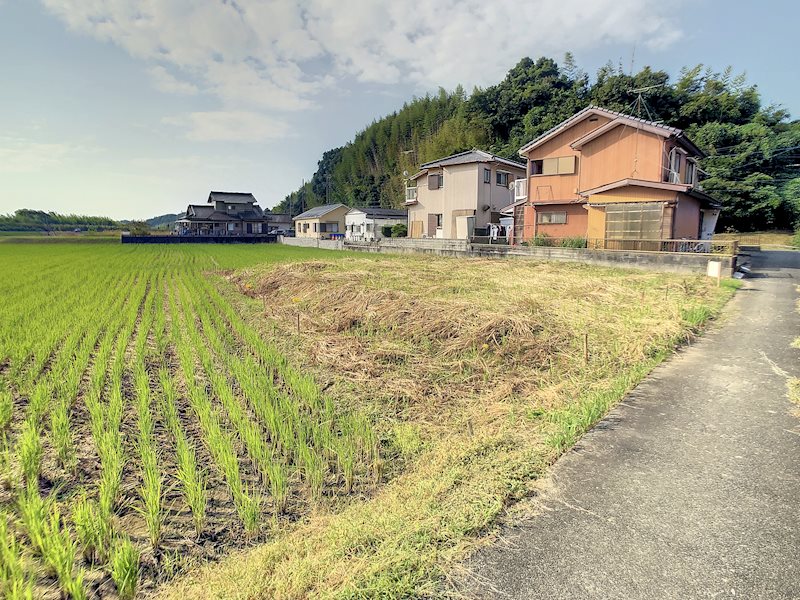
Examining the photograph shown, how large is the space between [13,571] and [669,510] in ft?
11.6

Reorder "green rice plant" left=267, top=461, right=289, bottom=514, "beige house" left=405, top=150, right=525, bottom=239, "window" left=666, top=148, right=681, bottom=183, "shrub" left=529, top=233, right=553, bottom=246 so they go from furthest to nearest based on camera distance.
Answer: "beige house" left=405, top=150, right=525, bottom=239
"shrub" left=529, top=233, right=553, bottom=246
"window" left=666, top=148, right=681, bottom=183
"green rice plant" left=267, top=461, right=289, bottom=514

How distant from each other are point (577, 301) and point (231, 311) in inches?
285

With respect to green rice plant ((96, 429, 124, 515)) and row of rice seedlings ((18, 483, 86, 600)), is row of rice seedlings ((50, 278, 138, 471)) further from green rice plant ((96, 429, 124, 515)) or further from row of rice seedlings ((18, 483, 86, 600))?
row of rice seedlings ((18, 483, 86, 600))

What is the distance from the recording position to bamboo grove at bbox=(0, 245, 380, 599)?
2.23 m

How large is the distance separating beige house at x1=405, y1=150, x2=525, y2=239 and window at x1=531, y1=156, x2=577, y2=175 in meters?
4.70

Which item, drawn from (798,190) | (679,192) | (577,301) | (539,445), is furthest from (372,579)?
(798,190)

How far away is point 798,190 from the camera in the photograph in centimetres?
2917

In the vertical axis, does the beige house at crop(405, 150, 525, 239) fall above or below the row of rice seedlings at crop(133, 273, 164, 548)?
above

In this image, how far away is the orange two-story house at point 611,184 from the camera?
53.2 ft

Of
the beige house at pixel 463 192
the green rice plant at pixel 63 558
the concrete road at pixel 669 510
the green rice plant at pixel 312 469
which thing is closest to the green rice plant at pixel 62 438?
the green rice plant at pixel 63 558

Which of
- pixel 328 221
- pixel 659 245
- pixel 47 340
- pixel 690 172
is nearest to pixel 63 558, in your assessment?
pixel 47 340

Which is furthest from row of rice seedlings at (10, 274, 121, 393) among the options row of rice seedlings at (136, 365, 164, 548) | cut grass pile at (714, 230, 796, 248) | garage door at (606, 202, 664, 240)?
cut grass pile at (714, 230, 796, 248)

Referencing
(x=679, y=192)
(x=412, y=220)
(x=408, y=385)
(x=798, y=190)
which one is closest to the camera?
(x=408, y=385)

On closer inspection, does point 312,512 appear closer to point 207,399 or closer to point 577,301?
point 207,399
